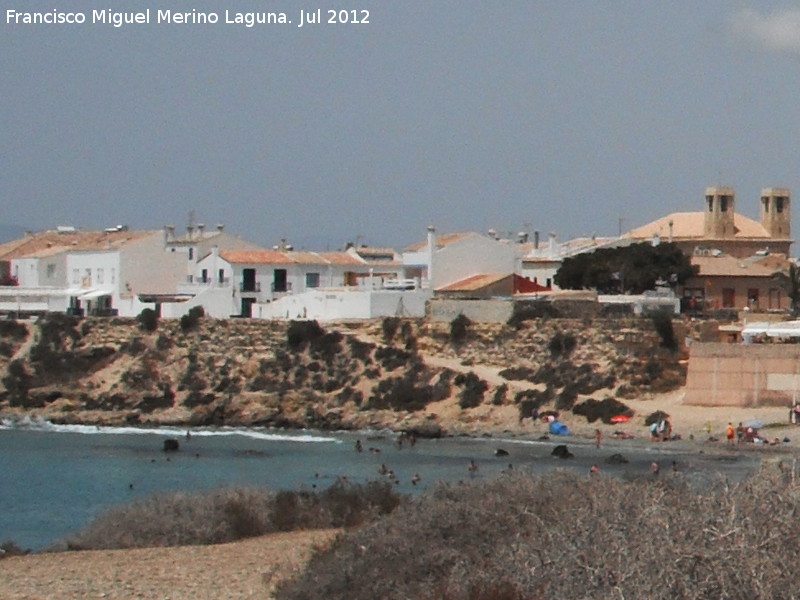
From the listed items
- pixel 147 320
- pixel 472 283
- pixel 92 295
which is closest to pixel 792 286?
pixel 472 283

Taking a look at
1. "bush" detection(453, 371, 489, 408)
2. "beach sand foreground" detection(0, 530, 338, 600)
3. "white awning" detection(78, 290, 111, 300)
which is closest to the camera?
"beach sand foreground" detection(0, 530, 338, 600)

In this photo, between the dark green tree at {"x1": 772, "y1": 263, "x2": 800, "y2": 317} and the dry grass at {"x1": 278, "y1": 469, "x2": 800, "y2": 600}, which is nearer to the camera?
the dry grass at {"x1": 278, "y1": 469, "x2": 800, "y2": 600}

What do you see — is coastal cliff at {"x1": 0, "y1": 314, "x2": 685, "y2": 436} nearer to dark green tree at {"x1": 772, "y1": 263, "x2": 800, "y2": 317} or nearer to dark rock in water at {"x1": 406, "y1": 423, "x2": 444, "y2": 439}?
dark rock in water at {"x1": 406, "y1": 423, "x2": 444, "y2": 439}

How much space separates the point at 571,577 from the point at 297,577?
504cm

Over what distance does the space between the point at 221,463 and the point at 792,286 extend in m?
28.1

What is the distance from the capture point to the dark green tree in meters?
66.6

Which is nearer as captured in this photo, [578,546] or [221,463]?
[578,546]

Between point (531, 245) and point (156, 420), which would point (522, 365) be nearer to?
point (156, 420)

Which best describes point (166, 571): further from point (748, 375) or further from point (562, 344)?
point (562, 344)

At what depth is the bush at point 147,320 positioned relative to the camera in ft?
228

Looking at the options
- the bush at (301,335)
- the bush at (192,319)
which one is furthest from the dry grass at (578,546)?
the bush at (192,319)

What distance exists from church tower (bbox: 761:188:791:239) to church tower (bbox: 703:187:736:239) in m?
3.99

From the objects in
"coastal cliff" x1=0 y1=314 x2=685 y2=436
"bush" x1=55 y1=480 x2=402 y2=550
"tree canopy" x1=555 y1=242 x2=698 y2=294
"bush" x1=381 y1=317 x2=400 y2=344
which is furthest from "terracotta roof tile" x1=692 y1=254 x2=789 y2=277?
"bush" x1=55 y1=480 x2=402 y2=550

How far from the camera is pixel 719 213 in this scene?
278 ft
